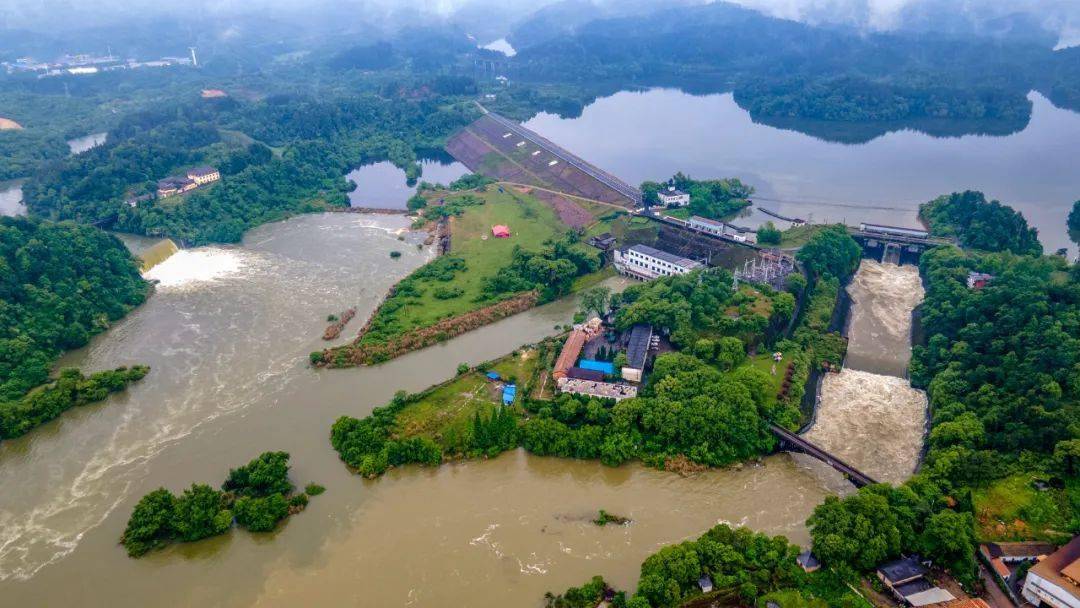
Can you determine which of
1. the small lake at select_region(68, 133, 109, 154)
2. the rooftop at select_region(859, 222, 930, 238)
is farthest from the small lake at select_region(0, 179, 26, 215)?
the rooftop at select_region(859, 222, 930, 238)

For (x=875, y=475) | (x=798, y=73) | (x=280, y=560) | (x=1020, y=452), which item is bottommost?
(x=280, y=560)

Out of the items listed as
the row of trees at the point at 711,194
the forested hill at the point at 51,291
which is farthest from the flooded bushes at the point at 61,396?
the row of trees at the point at 711,194

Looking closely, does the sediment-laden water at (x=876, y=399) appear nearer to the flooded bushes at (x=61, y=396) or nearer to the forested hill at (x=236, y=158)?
the flooded bushes at (x=61, y=396)

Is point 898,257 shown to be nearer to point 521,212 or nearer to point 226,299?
point 521,212

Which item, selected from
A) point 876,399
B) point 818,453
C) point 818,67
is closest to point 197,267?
point 818,453

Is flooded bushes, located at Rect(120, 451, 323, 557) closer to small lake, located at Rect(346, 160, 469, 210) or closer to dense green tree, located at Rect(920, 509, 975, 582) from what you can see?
dense green tree, located at Rect(920, 509, 975, 582)

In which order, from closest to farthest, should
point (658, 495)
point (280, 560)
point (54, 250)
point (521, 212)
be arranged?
point (280, 560), point (658, 495), point (54, 250), point (521, 212)

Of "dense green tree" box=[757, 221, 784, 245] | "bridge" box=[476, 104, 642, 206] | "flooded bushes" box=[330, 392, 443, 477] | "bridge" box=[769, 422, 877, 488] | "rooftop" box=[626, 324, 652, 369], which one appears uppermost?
"bridge" box=[476, 104, 642, 206]

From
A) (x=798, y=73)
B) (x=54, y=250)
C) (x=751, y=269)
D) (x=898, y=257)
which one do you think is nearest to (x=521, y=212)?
(x=751, y=269)
